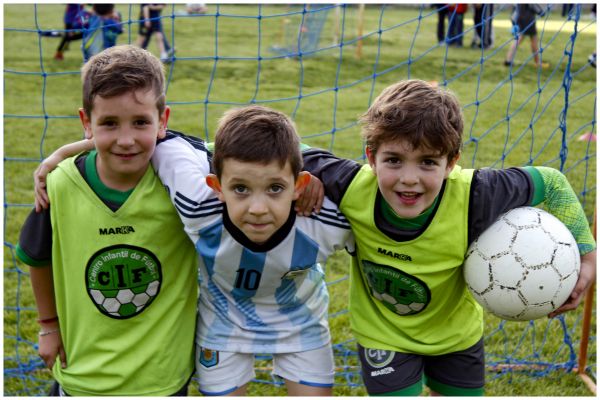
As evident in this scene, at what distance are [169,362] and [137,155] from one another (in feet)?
2.09

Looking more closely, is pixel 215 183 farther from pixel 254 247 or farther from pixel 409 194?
pixel 409 194

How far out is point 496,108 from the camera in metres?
7.76

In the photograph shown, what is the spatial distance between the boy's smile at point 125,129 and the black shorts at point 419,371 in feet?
3.07

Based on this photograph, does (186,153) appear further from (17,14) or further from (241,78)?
(17,14)

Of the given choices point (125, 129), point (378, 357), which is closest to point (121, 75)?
point (125, 129)

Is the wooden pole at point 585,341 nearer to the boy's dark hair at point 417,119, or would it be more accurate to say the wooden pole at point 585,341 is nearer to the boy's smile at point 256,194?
the boy's dark hair at point 417,119

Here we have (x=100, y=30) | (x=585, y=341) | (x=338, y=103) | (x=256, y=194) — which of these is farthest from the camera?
(x=338, y=103)

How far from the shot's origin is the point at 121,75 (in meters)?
2.08

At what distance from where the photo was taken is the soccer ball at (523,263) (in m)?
2.17

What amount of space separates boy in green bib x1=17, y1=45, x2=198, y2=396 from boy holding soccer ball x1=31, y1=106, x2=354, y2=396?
0.29 ft

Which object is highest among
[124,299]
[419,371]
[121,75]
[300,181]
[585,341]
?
[121,75]

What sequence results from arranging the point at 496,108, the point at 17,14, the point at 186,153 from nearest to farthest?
the point at 186,153 < the point at 496,108 < the point at 17,14

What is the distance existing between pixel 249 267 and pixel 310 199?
268 millimetres

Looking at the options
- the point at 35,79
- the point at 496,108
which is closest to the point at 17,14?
the point at 35,79
